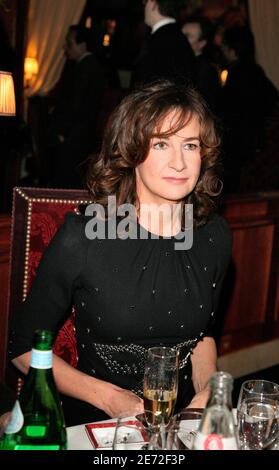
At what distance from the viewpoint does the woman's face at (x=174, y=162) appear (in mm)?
1915

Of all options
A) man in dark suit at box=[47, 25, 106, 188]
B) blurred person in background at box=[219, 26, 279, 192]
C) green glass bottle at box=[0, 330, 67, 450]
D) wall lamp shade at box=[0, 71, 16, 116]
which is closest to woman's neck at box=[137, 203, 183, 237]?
green glass bottle at box=[0, 330, 67, 450]

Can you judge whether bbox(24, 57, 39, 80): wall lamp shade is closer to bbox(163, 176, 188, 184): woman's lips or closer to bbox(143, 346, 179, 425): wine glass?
bbox(163, 176, 188, 184): woman's lips

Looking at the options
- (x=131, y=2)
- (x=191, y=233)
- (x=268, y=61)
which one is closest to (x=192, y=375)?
(x=191, y=233)

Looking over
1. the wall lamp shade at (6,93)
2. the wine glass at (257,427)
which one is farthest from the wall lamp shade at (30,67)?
the wine glass at (257,427)

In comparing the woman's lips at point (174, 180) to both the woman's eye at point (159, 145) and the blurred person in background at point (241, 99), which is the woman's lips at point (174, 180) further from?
the blurred person in background at point (241, 99)

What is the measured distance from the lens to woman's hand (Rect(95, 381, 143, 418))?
1745 millimetres

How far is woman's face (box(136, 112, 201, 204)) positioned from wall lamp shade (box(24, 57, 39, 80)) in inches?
242

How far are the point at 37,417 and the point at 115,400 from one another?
61 cm

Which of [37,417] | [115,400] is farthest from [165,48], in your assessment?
[37,417]

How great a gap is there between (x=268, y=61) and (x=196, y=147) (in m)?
6.07

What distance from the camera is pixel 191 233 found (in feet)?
7.08

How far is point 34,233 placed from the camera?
2260 mm
